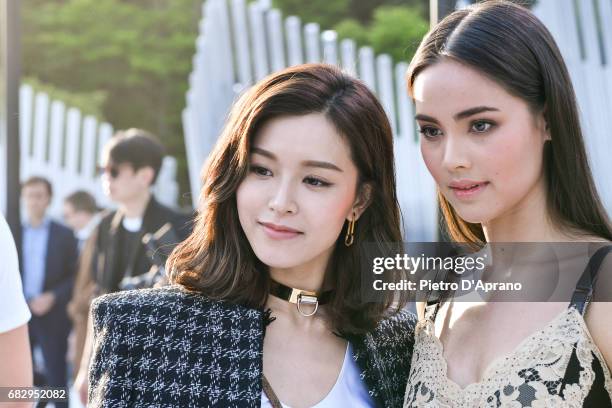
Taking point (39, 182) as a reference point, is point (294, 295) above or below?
below

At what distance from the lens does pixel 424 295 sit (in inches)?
109

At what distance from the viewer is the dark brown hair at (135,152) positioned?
5.76m

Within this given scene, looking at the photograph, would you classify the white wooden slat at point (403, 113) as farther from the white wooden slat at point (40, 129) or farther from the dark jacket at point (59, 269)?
the white wooden slat at point (40, 129)

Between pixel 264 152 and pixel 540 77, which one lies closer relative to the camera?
pixel 540 77

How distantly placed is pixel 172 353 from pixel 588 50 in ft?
16.6

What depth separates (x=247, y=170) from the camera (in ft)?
8.11

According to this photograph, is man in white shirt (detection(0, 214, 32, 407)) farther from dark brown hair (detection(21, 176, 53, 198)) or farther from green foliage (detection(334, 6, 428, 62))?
green foliage (detection(334, 6, 428, 62))

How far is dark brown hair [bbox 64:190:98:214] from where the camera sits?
29.9 feet

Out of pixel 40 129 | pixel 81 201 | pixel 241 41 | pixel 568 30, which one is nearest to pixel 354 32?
pixel 40 129

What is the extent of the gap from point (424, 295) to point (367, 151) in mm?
519

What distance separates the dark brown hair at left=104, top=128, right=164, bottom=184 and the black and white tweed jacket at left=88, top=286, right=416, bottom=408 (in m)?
3.35

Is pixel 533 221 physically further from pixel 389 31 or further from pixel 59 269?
pixel 389 31

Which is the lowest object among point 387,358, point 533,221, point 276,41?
point 387,358

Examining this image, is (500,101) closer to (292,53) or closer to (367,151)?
(367,151)
